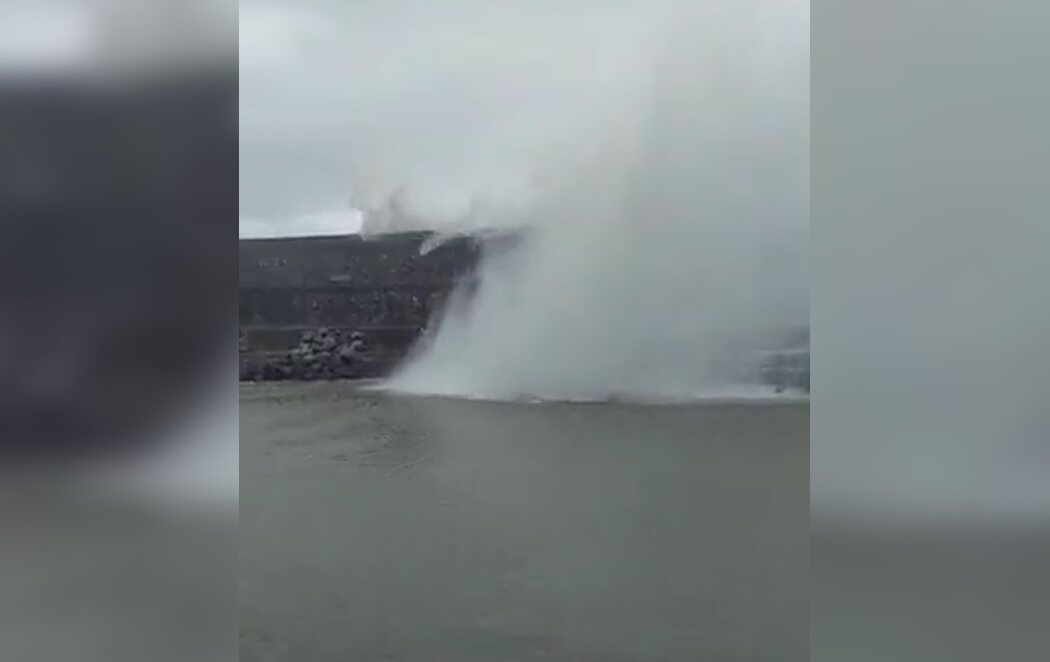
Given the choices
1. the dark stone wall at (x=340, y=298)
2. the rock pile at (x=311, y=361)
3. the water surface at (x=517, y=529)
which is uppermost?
the dark stone wall at (x=340, y=298)

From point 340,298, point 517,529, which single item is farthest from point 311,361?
point 517,529

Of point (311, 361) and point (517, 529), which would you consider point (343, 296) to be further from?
point (517, 529)

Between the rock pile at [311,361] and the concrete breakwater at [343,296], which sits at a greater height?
the concrete breakwater at [343,296]

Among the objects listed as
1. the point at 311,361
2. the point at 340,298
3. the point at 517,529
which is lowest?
the point at 517,529

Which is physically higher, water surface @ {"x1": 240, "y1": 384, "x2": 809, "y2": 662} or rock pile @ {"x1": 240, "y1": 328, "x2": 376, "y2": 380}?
rock pile @ {"x1": 240, "y1": 328, "x2": 376, "y2": 380}

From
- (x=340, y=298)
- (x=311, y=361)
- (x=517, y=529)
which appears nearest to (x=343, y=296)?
(x=340, y=298)

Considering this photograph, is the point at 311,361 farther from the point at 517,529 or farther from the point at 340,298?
the point at 517,529

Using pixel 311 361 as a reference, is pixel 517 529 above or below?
below

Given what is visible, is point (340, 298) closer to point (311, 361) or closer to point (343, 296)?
point (343, 296)
